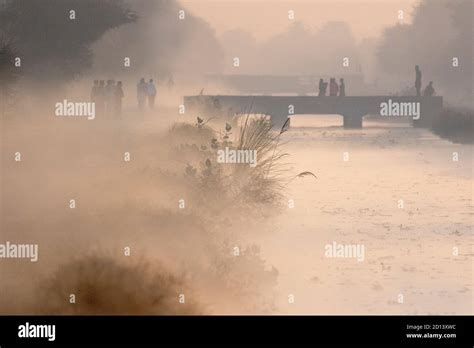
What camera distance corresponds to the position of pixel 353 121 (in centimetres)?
6544

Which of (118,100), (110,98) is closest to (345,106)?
(110,98)

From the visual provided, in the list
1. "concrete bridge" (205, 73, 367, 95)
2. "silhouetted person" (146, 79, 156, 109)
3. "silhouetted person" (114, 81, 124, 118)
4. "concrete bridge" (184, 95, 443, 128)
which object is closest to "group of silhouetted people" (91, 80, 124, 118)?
"silhouetted person" (114, 81, 124, 118)

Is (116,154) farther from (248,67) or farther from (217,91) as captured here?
(248,67)

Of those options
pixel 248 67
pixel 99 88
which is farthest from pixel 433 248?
pixel 248 67

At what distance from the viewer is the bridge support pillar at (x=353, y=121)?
65.2 metres

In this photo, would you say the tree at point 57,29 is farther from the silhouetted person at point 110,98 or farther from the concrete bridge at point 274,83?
the concrete bridge at point 274,83

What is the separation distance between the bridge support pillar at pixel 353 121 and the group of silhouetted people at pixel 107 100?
22875mm

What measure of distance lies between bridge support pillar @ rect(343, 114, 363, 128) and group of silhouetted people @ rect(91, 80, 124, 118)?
2288cm

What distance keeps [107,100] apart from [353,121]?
23700 mm

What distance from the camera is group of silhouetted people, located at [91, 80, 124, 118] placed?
4359 cm

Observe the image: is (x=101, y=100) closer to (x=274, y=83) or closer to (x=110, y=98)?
Result: (x=110, y=98)

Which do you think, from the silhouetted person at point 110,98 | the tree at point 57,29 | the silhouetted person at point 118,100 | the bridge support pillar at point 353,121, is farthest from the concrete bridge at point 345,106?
the silhouetted person at point 118,100

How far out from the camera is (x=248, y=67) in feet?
407
